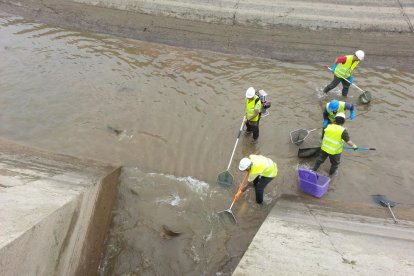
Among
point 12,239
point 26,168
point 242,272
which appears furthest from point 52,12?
point 242,272

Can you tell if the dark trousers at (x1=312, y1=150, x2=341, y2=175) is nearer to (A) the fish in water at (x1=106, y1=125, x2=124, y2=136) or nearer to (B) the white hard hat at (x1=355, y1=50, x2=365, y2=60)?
(B) the white hard hat at (x1=355, y1=50, x2=365, y2=60)

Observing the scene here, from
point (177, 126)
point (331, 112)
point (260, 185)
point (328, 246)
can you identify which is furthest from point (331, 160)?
point (177, 126)

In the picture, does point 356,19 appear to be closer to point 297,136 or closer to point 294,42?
point 294,42

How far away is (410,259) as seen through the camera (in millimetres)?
4535

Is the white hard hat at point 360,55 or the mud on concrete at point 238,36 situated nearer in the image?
the white hard hat at point 360,55

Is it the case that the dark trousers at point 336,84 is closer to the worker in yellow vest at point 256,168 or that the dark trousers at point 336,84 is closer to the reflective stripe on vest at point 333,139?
the reflective stripe on vest at point 333,139

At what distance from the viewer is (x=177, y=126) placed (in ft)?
29.1

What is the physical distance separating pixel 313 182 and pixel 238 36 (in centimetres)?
731

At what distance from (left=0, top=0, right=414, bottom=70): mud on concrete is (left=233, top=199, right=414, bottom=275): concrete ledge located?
6946mm

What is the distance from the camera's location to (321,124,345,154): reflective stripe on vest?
659cm

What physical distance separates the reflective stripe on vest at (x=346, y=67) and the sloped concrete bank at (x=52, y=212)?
6601 mm

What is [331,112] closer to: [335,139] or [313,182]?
[335,139]

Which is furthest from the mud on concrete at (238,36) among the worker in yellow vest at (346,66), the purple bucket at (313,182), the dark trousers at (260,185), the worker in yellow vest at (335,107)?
the dark trousers at (260,185)

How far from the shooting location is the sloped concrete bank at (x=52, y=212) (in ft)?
13.1
